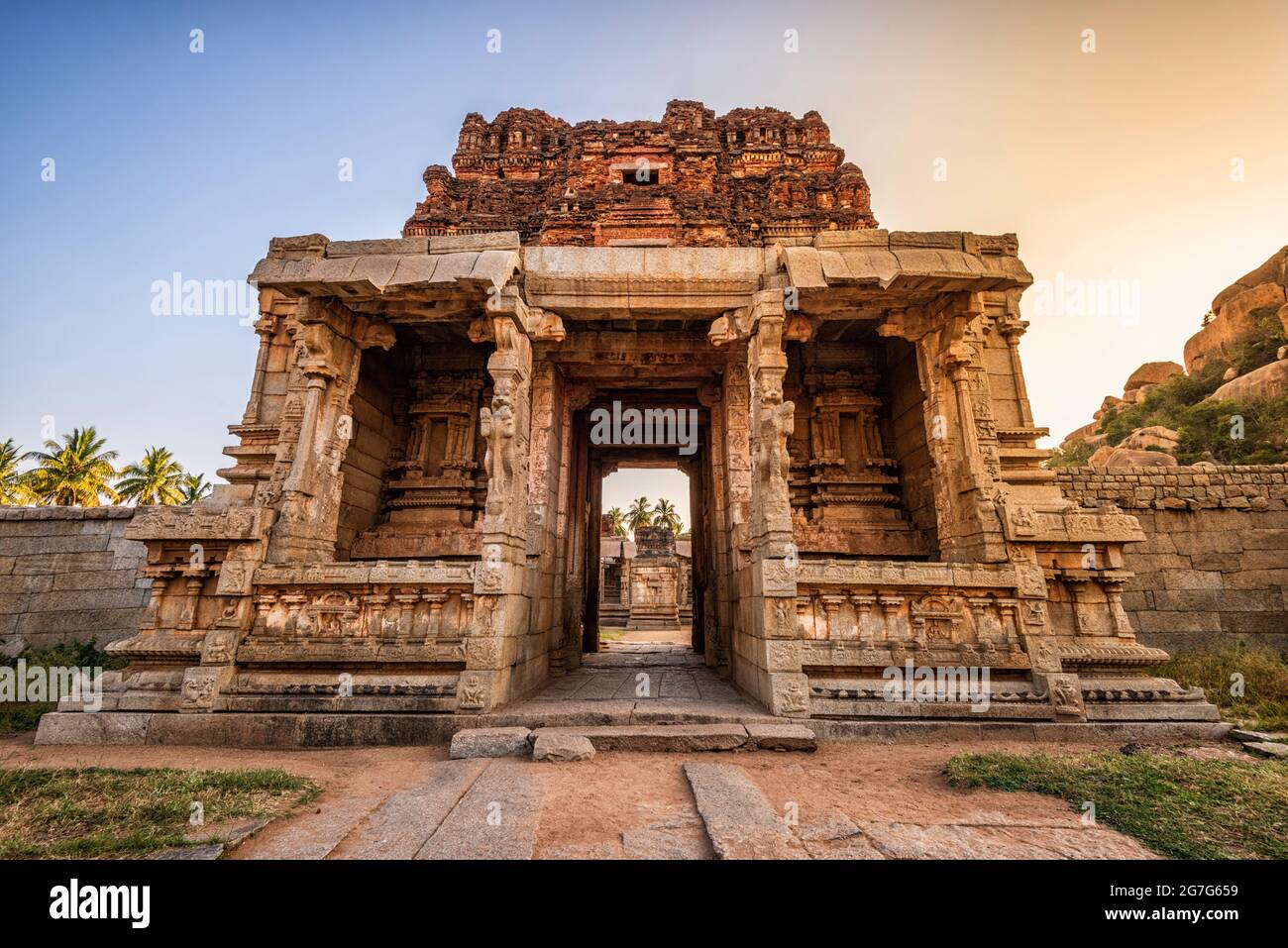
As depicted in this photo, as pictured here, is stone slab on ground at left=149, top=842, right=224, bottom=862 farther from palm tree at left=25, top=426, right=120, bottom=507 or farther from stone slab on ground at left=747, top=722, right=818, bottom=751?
palm tree at left=25, top=426, right=120, bottom=507

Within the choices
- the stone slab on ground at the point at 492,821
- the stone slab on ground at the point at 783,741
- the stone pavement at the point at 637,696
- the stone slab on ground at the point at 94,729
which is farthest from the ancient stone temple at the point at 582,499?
the stone slab on ground at the point at 492,821

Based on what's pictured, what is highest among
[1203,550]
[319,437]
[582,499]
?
[319,437]

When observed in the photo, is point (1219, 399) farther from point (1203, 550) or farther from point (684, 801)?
point (684, 801)

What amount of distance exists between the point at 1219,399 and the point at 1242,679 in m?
20.5

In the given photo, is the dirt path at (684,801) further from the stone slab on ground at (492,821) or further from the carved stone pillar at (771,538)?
the carved stone pillar at (771,538)

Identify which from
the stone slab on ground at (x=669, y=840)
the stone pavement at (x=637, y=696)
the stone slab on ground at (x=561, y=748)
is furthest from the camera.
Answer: the stone pavement at (x=637, y=696)

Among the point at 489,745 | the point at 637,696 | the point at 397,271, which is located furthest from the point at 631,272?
the point at 489,745

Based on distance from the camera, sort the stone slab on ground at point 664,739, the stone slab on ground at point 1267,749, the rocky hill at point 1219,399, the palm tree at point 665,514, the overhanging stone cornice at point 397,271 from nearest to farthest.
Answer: the stone slab on ground at point 1267,749, the stone slab on ground at point 664,739, the overhanging stone cornice at point 397,271, the rocky hill at point 1219,399, the palm tree at point 665,514

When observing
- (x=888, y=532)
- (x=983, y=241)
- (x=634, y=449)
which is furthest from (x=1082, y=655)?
(x=634, y=449)

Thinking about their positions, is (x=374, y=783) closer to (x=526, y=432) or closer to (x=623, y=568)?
(x=526, y=432)

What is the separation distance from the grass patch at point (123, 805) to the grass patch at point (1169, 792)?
4752mm

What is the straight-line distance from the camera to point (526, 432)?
6637 mm

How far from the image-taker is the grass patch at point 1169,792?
2.80 metres

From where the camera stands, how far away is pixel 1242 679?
21.7ft
